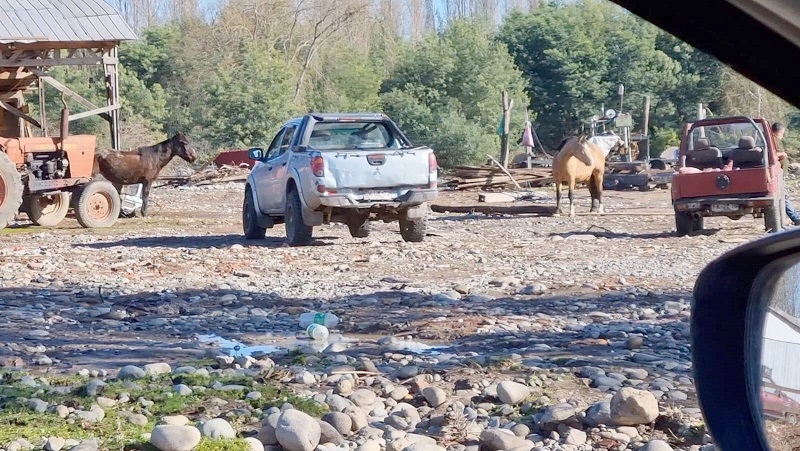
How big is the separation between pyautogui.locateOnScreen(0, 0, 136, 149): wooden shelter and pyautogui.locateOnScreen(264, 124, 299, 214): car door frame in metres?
9.04

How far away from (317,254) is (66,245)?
13.9ft

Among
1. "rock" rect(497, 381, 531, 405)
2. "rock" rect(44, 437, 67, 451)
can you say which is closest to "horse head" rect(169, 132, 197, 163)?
"rock" rect(497, 381, 531, 405)

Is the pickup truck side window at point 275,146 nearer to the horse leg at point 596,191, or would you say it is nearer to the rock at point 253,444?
the horse leg at point 596,191

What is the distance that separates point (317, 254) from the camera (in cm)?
1331

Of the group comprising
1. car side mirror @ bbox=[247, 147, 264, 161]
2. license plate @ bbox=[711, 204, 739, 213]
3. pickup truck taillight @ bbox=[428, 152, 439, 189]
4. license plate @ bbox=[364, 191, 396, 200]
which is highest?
car side mirror @ bbox=[247, 147, 264, 161]

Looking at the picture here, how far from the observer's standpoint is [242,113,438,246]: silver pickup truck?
44.5 ft

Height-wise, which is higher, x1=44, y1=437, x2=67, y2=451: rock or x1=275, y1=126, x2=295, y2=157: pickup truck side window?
x1=275, y1=126, x2=295, y2=157: pickup truck side window

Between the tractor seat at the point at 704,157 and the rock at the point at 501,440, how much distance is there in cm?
1177

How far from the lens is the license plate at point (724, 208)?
14945 mm

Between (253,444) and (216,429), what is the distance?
256 millimetres

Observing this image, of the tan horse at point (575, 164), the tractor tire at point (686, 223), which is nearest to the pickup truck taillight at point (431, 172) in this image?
the tractor tire at point (686, 223)

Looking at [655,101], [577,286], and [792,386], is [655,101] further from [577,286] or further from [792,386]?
[792,386]

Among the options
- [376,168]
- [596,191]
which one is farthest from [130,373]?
[596,191]

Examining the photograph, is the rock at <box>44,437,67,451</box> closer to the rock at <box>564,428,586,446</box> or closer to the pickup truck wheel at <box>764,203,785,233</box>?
the rock at <box>564,428,586,446</box>
